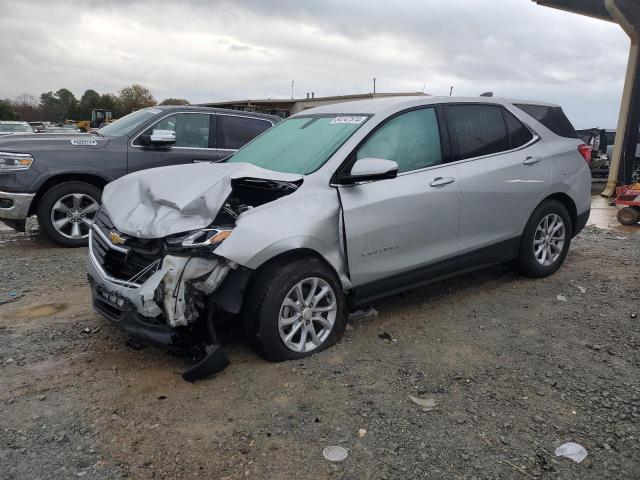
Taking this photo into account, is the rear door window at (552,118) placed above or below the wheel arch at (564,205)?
above

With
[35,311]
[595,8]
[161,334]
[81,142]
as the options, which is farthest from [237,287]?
[595,8]

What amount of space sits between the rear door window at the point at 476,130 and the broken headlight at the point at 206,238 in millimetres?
Answer: 2167

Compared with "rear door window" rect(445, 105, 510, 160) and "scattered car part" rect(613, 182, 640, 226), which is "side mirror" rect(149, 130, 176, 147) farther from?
Answer: "scattered car part" rect(613, 182, 640, 226)

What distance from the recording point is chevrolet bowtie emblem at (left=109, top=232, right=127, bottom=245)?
3555mm

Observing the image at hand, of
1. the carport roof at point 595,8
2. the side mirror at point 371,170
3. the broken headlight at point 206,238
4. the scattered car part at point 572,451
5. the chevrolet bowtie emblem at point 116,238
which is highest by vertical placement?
the carport roof at point 595,8

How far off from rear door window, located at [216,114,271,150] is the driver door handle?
13.0ft

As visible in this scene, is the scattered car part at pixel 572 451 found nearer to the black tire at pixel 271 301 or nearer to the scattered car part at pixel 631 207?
the black tire at pixel 271 301

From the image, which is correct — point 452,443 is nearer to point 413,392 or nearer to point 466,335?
point 413,392

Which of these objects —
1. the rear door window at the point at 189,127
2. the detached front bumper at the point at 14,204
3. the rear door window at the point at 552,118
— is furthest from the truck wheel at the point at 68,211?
the rear door window at the point at 552,118

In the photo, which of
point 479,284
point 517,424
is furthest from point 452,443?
point 479,284

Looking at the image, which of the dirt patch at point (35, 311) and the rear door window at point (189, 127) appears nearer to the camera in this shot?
the dirt patch at point (35, 311)

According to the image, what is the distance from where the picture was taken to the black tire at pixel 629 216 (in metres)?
8.80

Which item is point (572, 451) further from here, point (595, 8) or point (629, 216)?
point (595, 8)

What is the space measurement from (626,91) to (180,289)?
42.3ft
